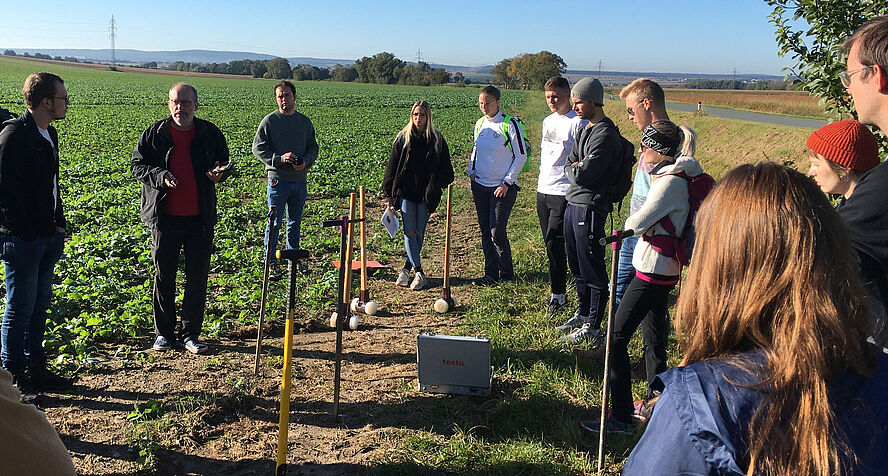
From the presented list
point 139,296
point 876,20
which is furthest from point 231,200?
point 876,20

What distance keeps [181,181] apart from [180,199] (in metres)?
0.16

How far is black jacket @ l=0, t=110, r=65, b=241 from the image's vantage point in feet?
15.0

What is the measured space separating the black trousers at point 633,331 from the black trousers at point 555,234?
2.25 metres

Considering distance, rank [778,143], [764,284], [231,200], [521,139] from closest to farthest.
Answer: [764,284]
[521,139]
[231,200]
[778,143]

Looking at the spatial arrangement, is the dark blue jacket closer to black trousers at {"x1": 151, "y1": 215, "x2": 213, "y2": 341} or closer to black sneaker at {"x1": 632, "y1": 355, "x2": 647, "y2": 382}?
black sneaker at {"x1": 632, "y1": 355, "x2": 647, "y2": 382}

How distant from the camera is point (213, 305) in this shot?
6852 millimetres

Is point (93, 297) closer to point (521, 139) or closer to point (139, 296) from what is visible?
point (139, 296)

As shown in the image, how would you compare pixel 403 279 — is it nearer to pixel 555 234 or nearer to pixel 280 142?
pixel 555 234

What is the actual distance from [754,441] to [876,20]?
221cm

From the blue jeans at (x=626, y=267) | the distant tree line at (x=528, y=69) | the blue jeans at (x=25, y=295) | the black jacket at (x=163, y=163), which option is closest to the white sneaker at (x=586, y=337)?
the blue jeans at (x=626, y=267)

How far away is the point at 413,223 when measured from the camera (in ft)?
25.2

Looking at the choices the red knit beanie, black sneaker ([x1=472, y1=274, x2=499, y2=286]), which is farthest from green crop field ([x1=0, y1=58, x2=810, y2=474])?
the red knit beanie

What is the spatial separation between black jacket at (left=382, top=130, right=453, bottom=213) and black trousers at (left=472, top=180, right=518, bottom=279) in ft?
1.53

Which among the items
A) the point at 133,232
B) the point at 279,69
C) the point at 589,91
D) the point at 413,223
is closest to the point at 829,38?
the point at 589,91
